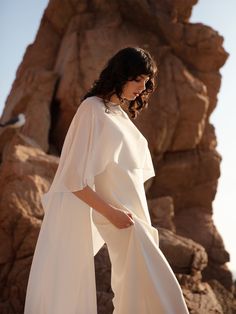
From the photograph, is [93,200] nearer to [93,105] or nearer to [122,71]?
[93,105]

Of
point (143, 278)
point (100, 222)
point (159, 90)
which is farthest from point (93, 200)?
point (159, 90)

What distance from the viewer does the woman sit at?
8.27ft

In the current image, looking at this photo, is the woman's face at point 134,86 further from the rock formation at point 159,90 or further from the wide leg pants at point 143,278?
the rock formation at point 159,90

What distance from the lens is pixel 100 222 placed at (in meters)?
2.73

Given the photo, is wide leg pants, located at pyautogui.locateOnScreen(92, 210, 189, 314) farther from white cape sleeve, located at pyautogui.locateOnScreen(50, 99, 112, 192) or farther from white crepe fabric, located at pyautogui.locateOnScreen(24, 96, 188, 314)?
white cape sleeve, located at pyautogui.locateOnScreen(50, 99, 112, 192)

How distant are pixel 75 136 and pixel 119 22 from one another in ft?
30.1

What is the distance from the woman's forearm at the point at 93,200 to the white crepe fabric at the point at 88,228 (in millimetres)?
37

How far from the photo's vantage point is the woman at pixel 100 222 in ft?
8.27

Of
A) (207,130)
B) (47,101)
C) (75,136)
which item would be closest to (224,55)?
(207,130)

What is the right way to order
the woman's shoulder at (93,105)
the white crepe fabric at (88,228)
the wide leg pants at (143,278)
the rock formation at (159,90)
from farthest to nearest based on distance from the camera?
the rock formation at (159,90)
the woman's shoulder at (93,105)
the white crepe fabric at (88,228)
the wide leg pants at (143,278)

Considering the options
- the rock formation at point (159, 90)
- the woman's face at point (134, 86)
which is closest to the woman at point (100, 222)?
the woman's face at point (134, 86)

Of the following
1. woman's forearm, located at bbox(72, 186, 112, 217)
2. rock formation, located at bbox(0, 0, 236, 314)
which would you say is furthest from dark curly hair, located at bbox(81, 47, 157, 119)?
rock formation, located at bbox(0, 0, 236, 314)

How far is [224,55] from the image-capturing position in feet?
39.0

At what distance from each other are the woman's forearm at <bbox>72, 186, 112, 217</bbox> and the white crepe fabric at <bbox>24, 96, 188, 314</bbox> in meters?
0.04
